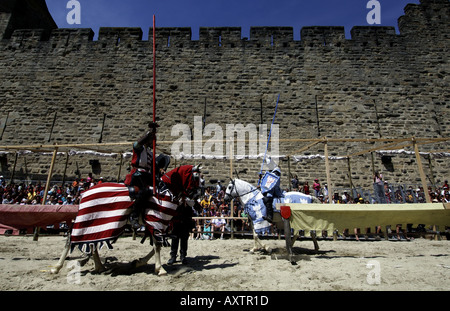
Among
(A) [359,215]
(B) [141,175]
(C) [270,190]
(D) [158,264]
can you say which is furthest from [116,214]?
(A) [359,215]

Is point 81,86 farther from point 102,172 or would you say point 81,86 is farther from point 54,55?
point 102,172

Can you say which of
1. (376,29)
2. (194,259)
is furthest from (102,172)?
(376,29)

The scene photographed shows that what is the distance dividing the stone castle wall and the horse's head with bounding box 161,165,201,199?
6.14m

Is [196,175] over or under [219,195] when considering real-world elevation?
over

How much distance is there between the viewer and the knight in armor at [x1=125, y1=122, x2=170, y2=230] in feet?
10.9

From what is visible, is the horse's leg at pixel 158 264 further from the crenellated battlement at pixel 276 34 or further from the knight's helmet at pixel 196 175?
the crenellated battlement at pixel 276 34

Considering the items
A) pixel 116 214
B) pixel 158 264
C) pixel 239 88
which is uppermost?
pixel 239 88

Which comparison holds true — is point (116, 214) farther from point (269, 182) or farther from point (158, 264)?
point (269, 182)

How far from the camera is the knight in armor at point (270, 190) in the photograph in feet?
15.6

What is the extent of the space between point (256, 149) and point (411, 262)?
6819 millimetres

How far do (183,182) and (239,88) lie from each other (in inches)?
330

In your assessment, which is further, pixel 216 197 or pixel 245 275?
pixel 216 197

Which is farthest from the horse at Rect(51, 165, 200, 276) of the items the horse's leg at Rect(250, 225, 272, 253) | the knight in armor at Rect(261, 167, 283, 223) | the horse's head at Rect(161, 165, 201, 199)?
the horse's leg at Rect(250, 225, 272, 253)

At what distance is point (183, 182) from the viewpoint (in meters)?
3.70
